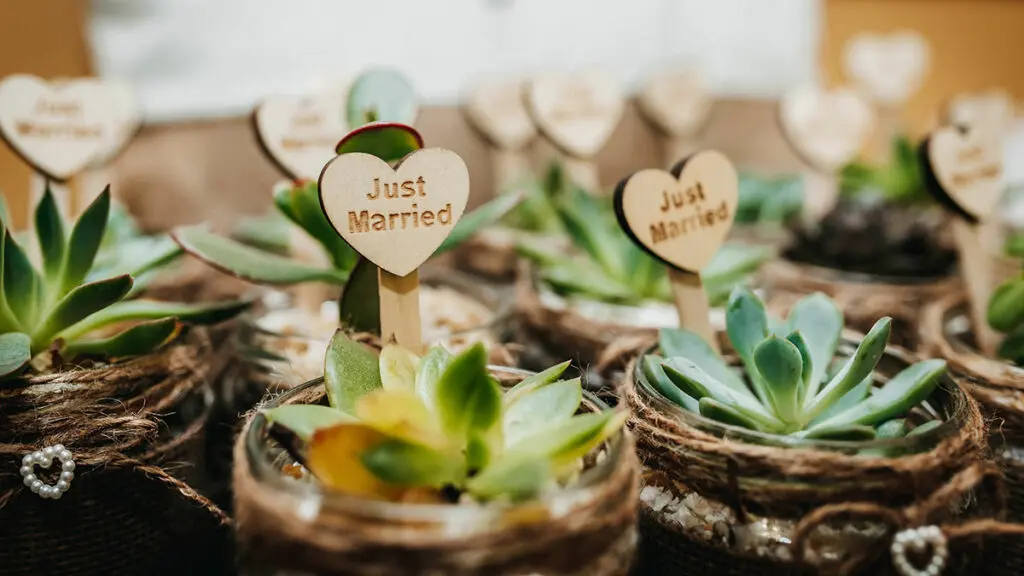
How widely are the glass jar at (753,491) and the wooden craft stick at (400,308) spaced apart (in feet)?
0.66

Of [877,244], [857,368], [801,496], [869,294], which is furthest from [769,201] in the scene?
[801,496]

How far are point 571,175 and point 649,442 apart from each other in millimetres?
787

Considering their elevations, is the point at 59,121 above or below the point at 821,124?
above

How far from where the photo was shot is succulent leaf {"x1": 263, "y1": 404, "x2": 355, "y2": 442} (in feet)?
1.68

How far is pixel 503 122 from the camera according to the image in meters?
1.45

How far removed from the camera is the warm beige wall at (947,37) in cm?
230

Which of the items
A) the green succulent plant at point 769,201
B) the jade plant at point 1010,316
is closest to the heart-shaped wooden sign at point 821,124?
the green succulent plant at point 769,201

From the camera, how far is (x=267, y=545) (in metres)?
0.48

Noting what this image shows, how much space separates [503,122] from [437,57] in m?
0.36

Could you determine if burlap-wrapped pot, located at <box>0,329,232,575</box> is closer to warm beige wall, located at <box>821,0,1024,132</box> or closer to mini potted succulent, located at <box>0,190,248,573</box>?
mini potted succulent, located at <box>0,190,248,573</box>

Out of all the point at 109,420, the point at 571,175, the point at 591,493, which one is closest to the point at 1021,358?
the point at 591,493

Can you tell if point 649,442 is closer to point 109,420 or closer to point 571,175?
point 109,420

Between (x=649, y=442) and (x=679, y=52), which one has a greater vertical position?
(x=679, y=52)

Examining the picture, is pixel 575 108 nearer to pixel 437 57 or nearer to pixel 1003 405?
pixel 437 57
